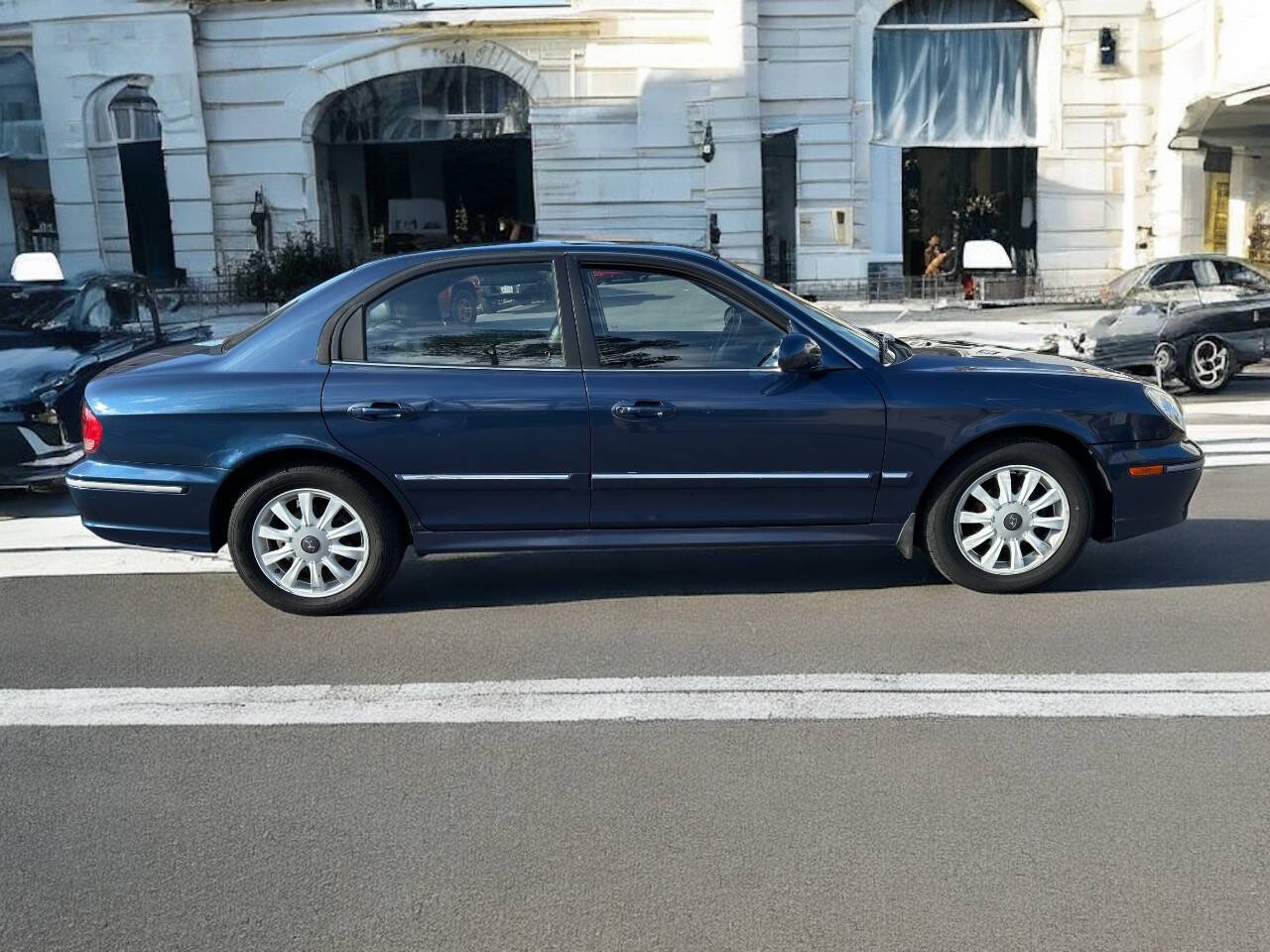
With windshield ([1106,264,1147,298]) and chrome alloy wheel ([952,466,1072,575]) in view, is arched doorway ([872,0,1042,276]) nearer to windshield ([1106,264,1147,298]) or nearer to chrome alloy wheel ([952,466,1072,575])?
windshield ([1106,264,1147,298])

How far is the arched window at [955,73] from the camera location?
77.7 ft

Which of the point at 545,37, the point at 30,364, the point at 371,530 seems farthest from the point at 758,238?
the point at 371,530

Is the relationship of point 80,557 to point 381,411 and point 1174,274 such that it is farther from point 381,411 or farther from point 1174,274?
point 1174,274

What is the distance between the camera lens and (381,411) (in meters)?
5.31

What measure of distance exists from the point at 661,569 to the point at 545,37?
1913 cm

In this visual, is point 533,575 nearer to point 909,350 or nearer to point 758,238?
point 909,350

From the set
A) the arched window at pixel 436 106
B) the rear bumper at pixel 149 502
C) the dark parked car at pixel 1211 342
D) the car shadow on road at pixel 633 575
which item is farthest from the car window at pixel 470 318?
the arched window at pixel 436 106

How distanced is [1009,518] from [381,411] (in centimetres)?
284

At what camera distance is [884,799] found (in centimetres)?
364

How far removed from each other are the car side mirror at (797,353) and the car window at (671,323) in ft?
0.56

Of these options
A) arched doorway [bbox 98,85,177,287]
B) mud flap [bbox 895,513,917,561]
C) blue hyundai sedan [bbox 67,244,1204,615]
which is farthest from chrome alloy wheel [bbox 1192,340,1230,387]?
arched doorway [bbox 98,85,177,287]

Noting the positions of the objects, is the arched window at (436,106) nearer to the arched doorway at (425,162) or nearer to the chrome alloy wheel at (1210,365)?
the arched doorway at (425,162)

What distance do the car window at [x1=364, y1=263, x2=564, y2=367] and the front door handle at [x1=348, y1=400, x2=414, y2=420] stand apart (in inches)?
9.3

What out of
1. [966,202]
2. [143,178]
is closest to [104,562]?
[143,178]
